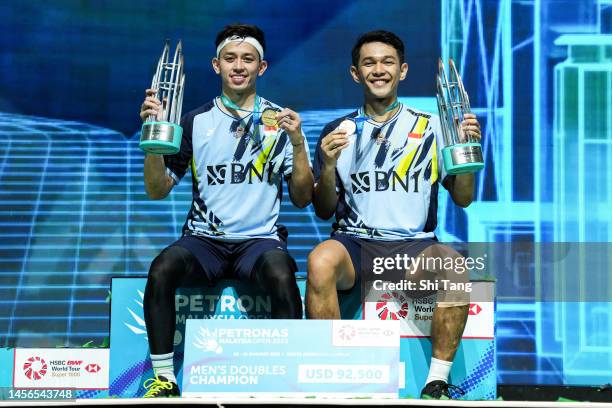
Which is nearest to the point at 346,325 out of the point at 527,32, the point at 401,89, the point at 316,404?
the point at 316,404

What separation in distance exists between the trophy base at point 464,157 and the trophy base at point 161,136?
94 centimetres

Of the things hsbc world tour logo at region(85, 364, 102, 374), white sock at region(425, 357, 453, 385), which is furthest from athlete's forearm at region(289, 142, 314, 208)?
hsbc world tour logo at region(85, 364, 102, 374)

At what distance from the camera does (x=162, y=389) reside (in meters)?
3.48

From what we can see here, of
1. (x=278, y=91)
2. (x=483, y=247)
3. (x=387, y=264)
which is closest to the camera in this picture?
(x=387, y=264)

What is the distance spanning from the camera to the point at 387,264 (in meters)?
3.78

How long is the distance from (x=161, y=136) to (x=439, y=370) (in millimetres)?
1252

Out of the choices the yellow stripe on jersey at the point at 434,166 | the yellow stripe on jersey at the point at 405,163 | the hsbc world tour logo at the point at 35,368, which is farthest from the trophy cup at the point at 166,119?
the hsbc world tour logo at the point at 35,368

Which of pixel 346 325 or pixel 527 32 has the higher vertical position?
pixel 527 32

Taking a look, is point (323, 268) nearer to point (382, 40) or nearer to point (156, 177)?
point (156, 177)

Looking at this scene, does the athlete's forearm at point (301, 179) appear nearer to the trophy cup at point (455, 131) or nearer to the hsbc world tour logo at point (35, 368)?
the trophy cup at point (455, 131)

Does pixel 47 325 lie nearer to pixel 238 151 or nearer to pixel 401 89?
pixel 238 151

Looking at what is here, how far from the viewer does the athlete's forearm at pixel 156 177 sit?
379 centimetres

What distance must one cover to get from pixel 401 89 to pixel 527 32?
A: 666 mm

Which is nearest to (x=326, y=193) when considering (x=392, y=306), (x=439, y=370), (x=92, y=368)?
(x=392, y=306)
